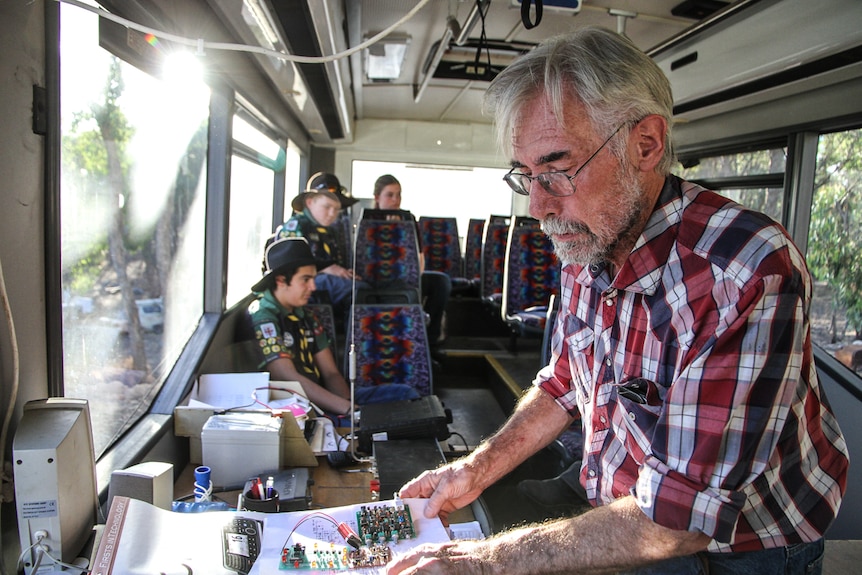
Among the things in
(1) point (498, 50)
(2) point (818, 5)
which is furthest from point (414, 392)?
(1) point (498, 50)

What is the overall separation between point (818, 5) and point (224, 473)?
2.70 meters

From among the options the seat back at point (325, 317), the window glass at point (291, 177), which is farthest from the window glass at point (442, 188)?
the seat back at point (325, 317)

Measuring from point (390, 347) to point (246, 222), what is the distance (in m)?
1.91

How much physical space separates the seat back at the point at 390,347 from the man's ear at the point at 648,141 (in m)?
2.12

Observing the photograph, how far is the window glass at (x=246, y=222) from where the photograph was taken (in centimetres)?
373

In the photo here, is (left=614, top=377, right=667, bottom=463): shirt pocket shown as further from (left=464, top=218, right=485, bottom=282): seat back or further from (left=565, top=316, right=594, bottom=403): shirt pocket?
(left=464, top=218, right=485, bottom=282): seat back

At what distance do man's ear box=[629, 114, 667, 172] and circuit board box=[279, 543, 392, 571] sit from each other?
84cm

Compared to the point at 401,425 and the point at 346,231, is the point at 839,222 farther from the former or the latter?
the point at 346,231

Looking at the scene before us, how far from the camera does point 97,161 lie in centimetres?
175

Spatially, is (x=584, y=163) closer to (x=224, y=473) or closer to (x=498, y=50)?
(x=224, y=473)

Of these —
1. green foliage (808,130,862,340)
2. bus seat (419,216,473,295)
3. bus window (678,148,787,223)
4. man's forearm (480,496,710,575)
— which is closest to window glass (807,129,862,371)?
green foliage (808,130,862,340)

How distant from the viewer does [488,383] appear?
505cm

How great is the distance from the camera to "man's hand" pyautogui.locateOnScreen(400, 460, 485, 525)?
121 cm

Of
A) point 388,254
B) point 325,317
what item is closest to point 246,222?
point 388,254
